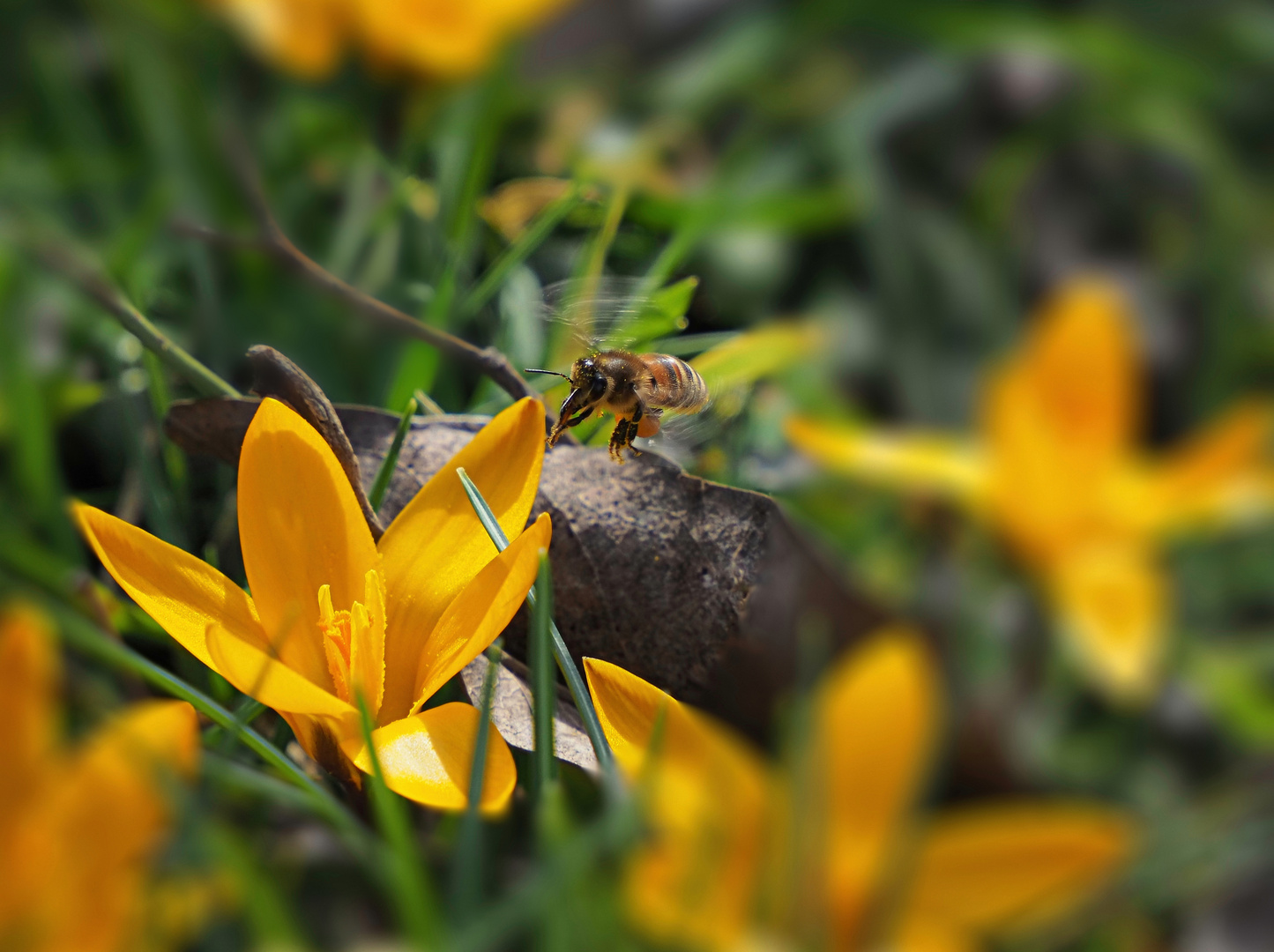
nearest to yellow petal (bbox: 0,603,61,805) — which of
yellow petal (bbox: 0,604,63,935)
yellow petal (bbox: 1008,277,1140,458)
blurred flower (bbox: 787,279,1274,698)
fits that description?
yellow petal (bbox: 0,604,63,935)

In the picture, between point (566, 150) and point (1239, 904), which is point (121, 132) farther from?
point (1239, 904)

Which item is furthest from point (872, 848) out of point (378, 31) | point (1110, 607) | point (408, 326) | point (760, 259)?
point (760, 259)

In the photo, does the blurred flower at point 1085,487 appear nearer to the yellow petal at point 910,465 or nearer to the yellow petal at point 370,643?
the yellow petal at point 910,465

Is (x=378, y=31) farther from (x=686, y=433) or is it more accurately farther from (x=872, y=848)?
(x=872, y=848)

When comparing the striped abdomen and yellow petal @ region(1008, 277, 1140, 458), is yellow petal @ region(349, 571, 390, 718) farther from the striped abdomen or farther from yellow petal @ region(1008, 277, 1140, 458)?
yellow petal @ region(1008, 277, 1140, 458)

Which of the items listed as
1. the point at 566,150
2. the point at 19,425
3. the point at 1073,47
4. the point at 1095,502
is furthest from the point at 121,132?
the point at 1073,47
